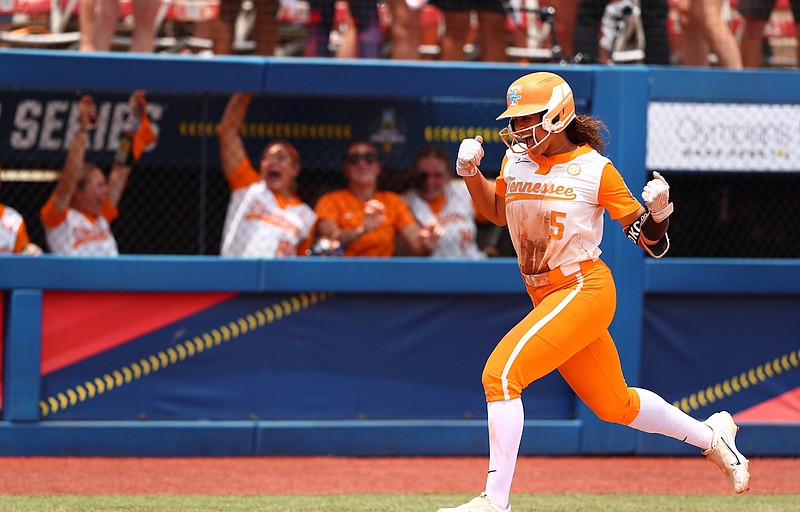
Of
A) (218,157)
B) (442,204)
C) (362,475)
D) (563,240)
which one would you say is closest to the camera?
(563,240)

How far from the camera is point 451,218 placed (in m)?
7.37

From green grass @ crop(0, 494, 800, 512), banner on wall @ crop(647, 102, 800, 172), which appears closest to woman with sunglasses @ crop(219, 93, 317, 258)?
green grass @ crop(0, 494, 800, 512)

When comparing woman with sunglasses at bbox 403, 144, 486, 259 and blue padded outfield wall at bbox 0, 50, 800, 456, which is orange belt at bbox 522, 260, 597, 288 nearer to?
blue padded outfield wall at bbox 0, 50, 800, 456

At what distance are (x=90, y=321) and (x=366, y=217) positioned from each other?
5.66 feet

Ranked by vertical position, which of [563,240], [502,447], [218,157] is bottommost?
[502,447]

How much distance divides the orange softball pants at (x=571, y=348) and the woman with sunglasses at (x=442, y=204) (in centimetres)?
235

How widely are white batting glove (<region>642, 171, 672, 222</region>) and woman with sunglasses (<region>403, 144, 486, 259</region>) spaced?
109 inches

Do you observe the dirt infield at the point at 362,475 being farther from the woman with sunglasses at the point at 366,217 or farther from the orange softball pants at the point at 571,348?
the orange softball pants at the point at 571,348

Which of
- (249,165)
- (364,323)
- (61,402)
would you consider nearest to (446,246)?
(364,323)

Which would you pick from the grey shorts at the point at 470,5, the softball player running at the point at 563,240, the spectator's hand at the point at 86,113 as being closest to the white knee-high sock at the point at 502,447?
the softball player running at the point at 563,240

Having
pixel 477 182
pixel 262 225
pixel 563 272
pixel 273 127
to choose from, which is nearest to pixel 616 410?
pixel 563 272

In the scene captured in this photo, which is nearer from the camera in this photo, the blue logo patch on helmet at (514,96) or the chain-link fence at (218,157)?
the blue logo patch on helmet at (514,96)

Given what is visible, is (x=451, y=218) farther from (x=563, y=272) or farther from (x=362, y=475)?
(x=563, y=272)

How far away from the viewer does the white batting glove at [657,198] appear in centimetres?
451
